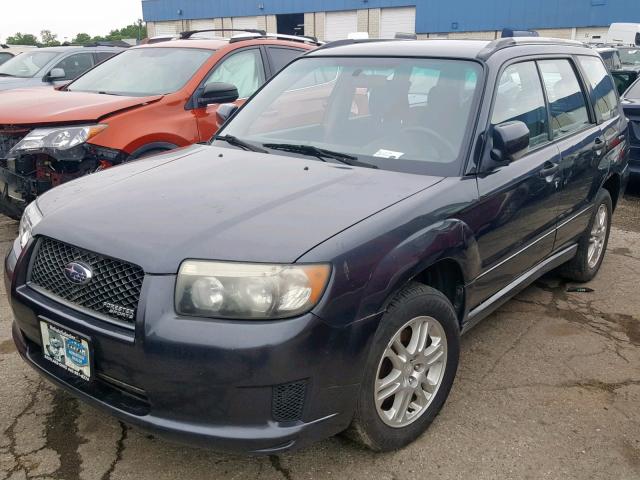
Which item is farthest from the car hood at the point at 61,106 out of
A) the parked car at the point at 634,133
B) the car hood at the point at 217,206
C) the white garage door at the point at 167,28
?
the white garage door at the point at 167,28

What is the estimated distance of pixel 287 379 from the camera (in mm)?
2100

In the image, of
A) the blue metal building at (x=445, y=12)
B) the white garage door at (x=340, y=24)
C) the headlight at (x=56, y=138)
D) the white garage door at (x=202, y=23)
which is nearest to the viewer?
the headlight at (x=56, y=138)

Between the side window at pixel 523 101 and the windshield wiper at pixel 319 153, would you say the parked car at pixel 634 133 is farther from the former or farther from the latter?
the windshield wiper at pixel 319 153

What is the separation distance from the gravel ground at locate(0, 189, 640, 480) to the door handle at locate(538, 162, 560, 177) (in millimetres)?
1056

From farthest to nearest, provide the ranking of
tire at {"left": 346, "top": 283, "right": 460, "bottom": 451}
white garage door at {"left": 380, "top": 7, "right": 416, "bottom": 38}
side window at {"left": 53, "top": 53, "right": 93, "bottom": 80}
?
1. white garage door at {"left": 380, "top": 7, "right": 416, "bottom": 38}
2. side window at {"left": 53, "top": 53, "right": 93, "bottom": 80}
3. tire at {"left": 346, "top": 283, "right": 460, "bottom": 451}

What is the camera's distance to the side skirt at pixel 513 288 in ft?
10.4

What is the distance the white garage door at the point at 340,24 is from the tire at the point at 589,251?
1426 inches

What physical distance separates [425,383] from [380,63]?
1853 mm

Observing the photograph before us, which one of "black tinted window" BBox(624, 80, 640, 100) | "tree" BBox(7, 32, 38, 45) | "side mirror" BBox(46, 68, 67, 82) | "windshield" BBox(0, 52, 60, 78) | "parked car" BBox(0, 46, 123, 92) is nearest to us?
"black tinted window" BBox(624, 80, 640, 100)

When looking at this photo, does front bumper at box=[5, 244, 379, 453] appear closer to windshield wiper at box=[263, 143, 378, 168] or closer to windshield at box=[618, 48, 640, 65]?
windshield wiper at box=[263, 143, 378, 168]

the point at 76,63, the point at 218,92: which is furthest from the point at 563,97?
the point at 76,63

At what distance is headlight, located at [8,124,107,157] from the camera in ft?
15.5

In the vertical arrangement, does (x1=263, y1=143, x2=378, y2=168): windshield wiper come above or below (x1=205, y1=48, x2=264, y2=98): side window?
below

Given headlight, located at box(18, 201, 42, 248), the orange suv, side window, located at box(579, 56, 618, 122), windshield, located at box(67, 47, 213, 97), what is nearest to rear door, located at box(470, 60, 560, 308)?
side window, located at box(579, 56, 618, 122)
